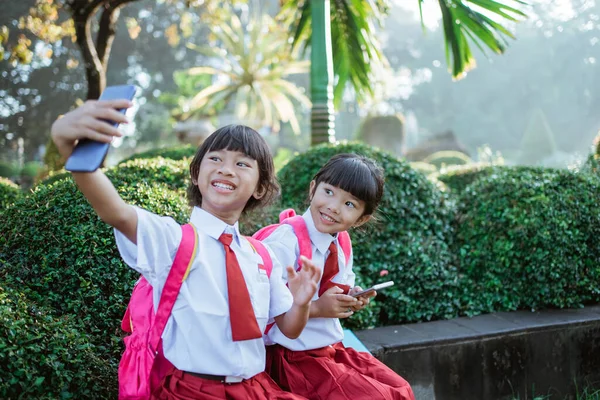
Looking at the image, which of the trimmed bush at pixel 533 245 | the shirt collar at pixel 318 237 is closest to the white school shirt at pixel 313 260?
the shirt collar at pixel 318 237

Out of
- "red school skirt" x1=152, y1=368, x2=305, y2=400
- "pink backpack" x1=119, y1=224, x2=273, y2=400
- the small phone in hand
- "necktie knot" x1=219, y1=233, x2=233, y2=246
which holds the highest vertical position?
the small phone in hand

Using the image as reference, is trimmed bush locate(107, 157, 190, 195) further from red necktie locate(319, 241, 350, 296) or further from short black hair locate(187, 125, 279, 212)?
red necktie locate(319, 241, 350, 296)

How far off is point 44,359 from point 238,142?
1048 millimetres

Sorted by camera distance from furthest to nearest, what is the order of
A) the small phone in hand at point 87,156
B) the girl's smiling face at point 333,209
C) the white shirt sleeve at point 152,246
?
the girl's smiling face at point 333,209
the white shirt sleeve at point 152,246
the small phone in hand at point 87,156

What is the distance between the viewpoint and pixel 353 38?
291 inches

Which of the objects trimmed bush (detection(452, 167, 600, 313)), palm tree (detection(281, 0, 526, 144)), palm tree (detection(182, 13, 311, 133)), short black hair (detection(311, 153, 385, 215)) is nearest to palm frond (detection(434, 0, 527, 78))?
palm tree (detection(281, 0, 526, 144))

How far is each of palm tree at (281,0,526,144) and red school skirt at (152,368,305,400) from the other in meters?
4.55

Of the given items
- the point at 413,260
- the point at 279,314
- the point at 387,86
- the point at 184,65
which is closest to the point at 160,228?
the point at 279,314

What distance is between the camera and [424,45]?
140 ft

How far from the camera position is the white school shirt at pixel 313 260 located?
7.24 ft

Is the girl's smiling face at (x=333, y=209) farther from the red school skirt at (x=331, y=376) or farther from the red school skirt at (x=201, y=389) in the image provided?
the red school skirt at (x=201, y=389)

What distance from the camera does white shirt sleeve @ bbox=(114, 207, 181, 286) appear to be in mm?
1625

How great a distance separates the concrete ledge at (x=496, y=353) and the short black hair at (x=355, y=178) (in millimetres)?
1182

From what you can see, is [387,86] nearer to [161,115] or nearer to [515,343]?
[515,343]
